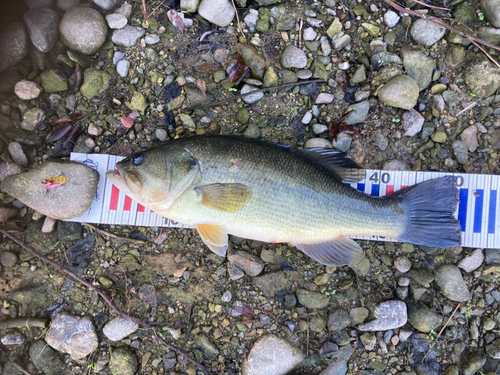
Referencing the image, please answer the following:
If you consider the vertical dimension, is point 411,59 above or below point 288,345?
above

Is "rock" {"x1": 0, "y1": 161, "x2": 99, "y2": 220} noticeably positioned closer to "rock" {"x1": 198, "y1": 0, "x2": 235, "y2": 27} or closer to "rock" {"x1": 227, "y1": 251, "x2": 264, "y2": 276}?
"rock" {"x1": 227, "y1": 251, "x2": 264, "y2": 276}

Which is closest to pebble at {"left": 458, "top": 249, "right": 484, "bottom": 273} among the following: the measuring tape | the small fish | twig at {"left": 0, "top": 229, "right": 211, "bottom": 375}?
the measuring tape

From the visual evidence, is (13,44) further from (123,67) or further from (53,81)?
(123,67)

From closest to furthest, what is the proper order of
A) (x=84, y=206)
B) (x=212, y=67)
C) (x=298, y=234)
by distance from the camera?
1. (x=298, y=234)
2. (x=84, y=206)
3. (x=212, y=67)

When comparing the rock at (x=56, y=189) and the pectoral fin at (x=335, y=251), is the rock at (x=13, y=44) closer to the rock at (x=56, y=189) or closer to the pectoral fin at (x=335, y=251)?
the rock at (x=56, y=189)

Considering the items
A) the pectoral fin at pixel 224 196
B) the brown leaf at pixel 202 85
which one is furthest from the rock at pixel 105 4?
the pectoral fin at pixel 224 196

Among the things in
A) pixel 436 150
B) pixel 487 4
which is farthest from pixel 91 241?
pixel 487 4

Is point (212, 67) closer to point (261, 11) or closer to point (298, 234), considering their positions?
point (261, 11)
